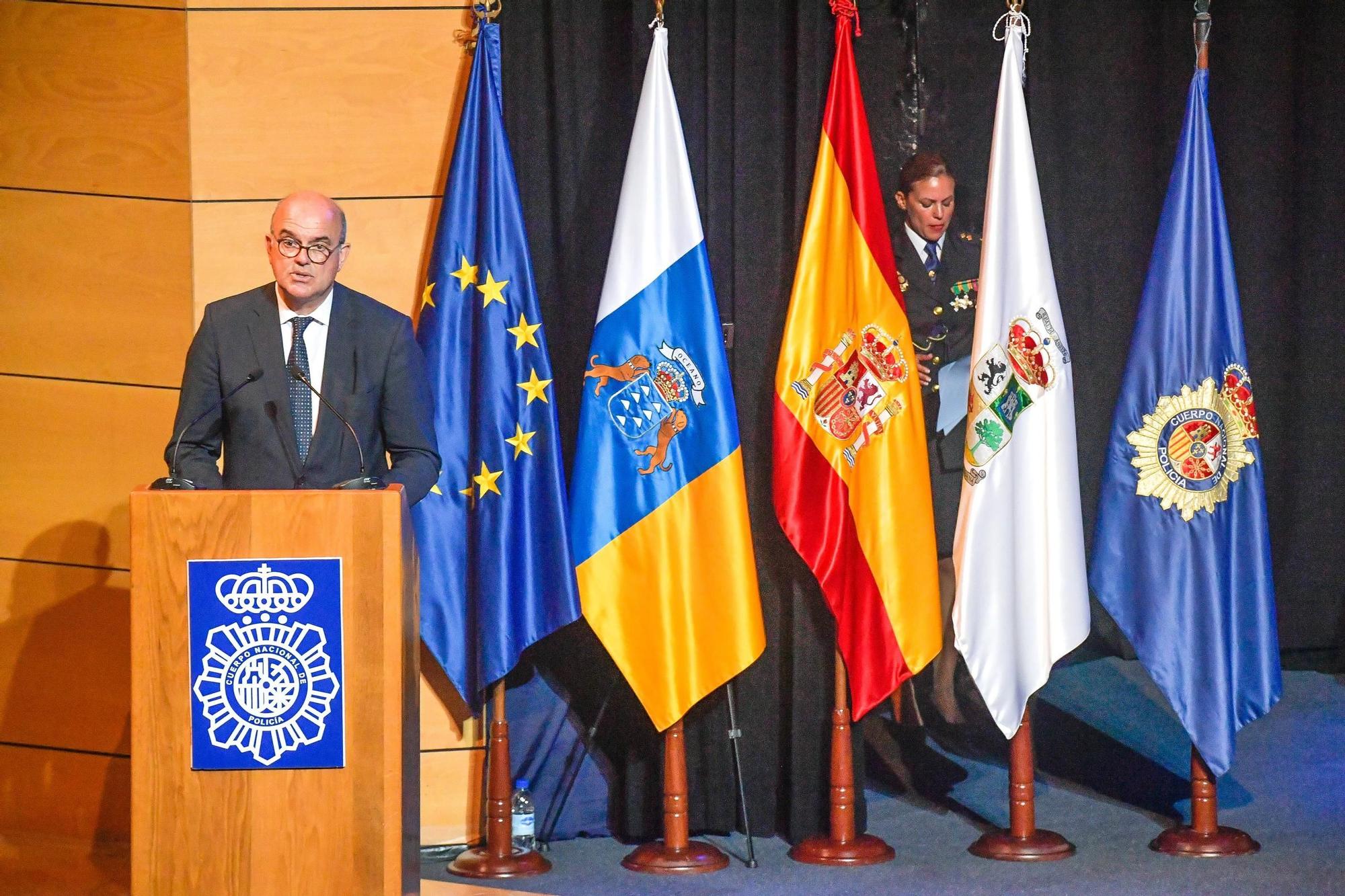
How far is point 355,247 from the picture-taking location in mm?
3904

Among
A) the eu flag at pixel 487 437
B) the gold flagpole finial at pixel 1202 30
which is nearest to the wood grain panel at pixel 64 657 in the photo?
the eu flag at pixel 487 437

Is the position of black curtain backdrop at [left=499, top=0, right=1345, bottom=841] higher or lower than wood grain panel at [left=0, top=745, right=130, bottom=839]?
higher

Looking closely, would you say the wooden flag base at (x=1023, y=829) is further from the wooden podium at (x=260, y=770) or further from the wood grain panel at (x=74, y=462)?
the wood grain panel at (x=74, y=462)

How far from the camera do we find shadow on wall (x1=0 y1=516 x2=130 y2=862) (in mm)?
3969

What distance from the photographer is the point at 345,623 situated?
7.06 ft

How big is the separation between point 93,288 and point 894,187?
2311 mm

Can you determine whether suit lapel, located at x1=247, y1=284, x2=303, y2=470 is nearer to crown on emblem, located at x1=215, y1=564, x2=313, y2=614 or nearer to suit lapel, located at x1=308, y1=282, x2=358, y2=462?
suit lapel, located at x1=308, y1=282, x2=358, y2=462

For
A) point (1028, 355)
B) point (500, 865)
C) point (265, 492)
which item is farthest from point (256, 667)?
point (1028, 355)

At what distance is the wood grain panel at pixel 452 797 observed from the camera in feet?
13.0

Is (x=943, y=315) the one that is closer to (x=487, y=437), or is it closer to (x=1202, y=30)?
(x=1202, y=30)

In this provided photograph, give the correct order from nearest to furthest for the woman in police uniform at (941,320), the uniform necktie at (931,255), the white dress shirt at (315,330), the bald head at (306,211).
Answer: the bald head at (306,211) → the white dress shirt at (315,330) → the woman in police uniform at (941,320) → the uniform necktie at (931,255)

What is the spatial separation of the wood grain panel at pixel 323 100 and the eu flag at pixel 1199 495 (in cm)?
197

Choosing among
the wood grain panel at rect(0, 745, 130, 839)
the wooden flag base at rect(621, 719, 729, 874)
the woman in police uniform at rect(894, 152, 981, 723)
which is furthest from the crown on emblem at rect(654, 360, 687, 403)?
the wood grain panel at rect(0, 745, 130, 839)

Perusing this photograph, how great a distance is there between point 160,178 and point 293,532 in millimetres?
2114
